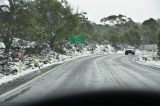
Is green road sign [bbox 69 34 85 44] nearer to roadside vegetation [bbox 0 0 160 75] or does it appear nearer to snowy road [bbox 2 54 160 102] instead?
roadside vegetation [bbox 0 0 160 75]

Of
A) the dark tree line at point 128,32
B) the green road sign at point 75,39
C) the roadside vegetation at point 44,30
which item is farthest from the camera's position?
the dark tree line at point 128,32

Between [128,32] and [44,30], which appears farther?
[128,32]

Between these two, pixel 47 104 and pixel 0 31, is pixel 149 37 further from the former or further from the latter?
pixel 47 104

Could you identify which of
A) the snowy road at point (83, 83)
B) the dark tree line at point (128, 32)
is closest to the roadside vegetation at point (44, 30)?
the dark tree line at point (128, 32)

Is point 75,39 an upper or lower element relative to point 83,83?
upper

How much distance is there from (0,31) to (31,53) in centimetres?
667

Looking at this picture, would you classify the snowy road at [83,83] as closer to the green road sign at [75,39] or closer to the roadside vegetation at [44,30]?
the roadside vegetation at [44,30]

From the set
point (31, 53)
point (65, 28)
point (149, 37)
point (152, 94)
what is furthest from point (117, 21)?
point (152, 94)

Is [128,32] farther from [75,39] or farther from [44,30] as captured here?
[44,30]

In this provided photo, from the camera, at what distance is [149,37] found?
14062 cm

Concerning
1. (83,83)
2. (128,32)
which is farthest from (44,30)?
(128,32)

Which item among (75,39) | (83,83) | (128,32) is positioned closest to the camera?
(83,83)

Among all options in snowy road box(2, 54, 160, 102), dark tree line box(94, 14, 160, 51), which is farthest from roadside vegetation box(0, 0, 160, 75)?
snowy road box(2, 54, 160, 102)

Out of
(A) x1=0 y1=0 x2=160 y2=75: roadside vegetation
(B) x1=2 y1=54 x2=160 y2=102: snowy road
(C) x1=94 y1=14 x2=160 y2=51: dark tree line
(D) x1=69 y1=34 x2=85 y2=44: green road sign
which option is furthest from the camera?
(C) x1=94 y1=14 x2=160 y2=51: dark tree line
